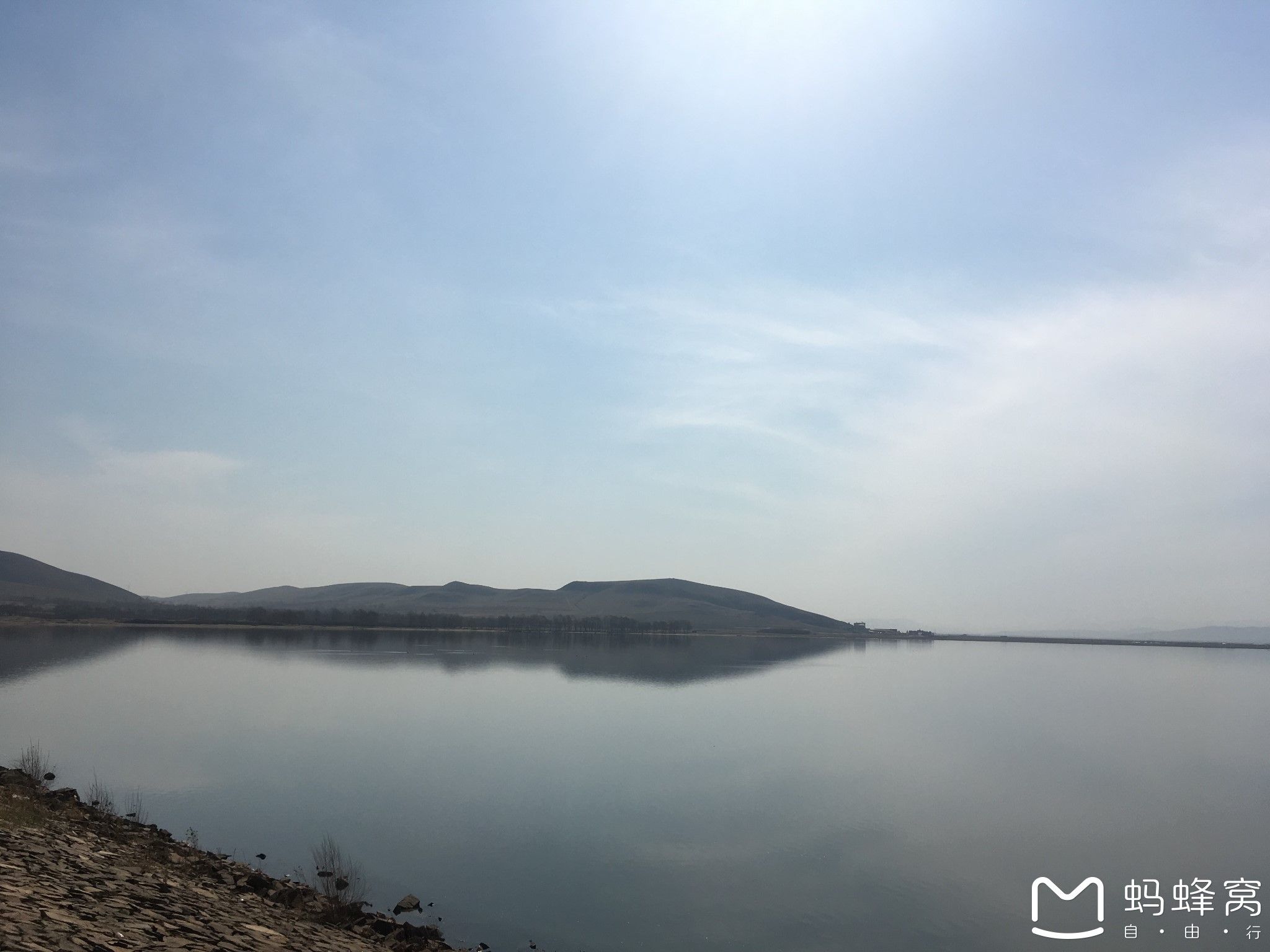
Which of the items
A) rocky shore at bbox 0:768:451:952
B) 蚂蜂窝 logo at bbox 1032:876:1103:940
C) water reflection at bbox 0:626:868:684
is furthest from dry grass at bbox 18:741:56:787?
water reflection at bbox 0:626:868:684

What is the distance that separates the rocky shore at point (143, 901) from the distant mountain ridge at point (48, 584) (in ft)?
461

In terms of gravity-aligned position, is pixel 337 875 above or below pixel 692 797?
above

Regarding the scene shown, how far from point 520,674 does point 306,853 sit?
33.2m

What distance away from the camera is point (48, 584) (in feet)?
454

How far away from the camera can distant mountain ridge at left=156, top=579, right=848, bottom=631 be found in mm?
151000

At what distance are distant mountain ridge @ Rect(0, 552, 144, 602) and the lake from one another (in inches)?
4489

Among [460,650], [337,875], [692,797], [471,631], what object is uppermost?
[337,875]

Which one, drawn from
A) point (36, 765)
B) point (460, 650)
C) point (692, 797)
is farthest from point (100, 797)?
point (460, 650)

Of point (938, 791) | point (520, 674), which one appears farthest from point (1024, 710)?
point (520, 674)

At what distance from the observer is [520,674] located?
145ft

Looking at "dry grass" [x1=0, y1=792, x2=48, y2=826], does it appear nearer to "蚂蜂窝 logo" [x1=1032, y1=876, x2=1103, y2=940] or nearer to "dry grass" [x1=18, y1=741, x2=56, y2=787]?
"dry grass" [x1=18, y1=741, x2=56, y2=787]

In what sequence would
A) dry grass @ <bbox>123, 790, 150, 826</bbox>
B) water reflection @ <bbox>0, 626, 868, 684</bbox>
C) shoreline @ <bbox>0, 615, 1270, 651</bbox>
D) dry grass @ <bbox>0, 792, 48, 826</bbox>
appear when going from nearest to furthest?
dry grass @ <bbox>0, 792, 48, 826</bbox>
dry grass @ <bbox>123, 790, 150, 826</bbox>
water reflection @ <bbox>0, 626, 868, 684</bbox>
shoreline @ <bbox>0, 615, 1270, 651</bbox>

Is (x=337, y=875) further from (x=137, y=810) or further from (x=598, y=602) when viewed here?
(x=598, y=602)

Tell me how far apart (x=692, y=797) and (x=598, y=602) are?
14946cm
